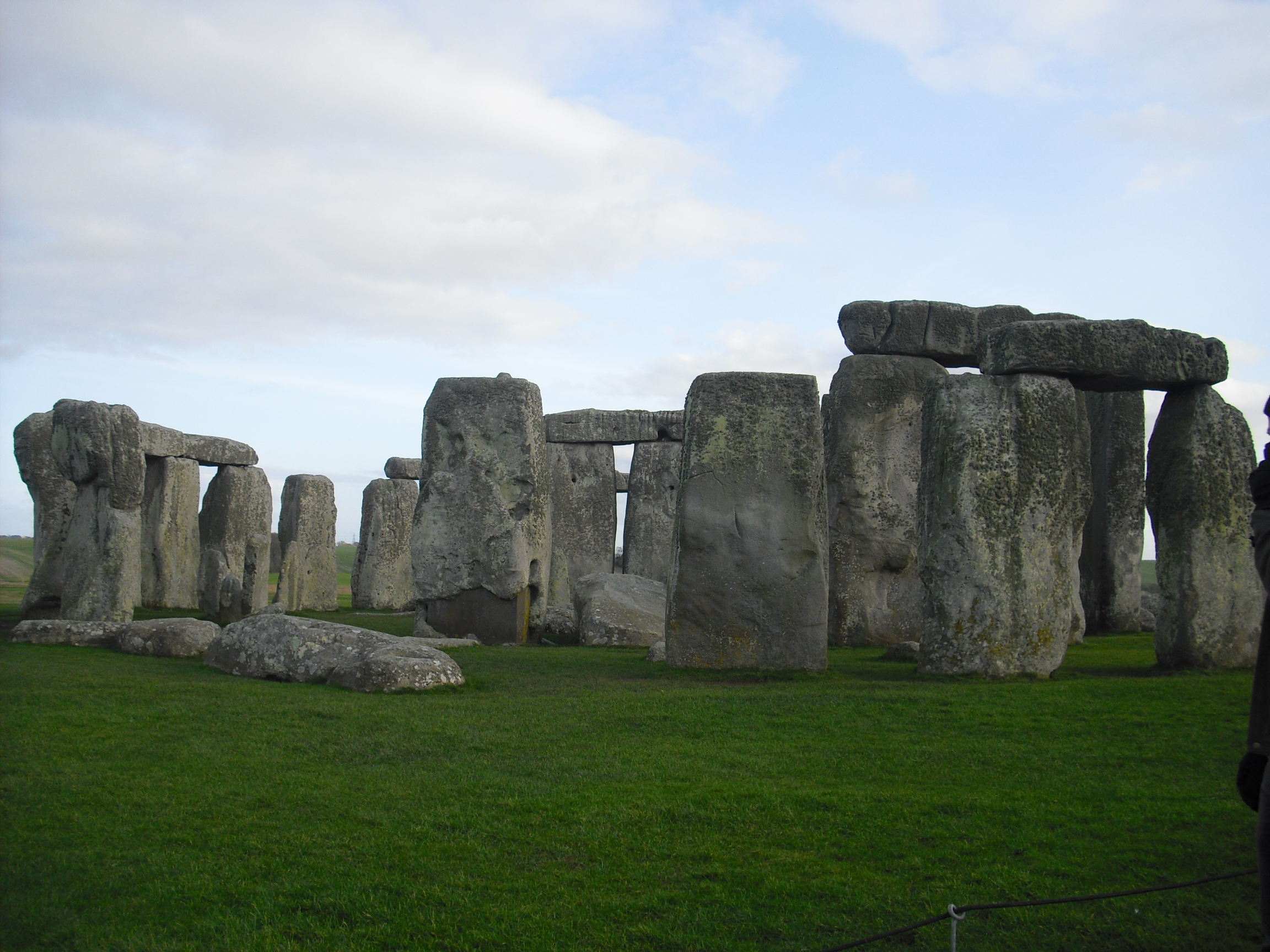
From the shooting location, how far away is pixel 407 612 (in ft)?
59.0

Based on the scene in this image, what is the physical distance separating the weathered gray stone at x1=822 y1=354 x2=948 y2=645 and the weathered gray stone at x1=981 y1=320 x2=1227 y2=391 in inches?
128

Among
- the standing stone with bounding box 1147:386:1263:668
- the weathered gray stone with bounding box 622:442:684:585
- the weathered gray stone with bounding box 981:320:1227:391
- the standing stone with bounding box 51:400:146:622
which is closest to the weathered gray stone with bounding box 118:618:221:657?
the standing stone with bounding box 51:400:146:622

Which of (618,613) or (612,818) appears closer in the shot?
(612,818)

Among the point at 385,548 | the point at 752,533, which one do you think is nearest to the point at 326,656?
the point at 752,533

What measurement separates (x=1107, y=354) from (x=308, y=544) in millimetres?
13594

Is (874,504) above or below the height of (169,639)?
above

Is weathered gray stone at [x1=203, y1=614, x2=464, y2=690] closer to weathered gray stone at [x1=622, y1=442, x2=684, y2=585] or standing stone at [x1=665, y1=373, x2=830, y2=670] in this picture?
standing stone at [x1=665, y1=373, x2=830, y2=670]

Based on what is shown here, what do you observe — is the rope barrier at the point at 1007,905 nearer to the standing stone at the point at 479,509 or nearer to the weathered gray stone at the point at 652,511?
the standing stone at the point at 479,509

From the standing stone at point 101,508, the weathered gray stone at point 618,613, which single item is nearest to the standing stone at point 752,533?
the weathered gray stone at point 618,613

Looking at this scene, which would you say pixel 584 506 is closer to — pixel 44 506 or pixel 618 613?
pixel 618 613

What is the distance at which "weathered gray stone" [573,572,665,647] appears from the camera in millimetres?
11961

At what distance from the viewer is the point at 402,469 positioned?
20.5 metres

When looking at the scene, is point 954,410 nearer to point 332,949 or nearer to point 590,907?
point 590,907

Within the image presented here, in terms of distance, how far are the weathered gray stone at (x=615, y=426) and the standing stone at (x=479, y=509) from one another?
774 cm
